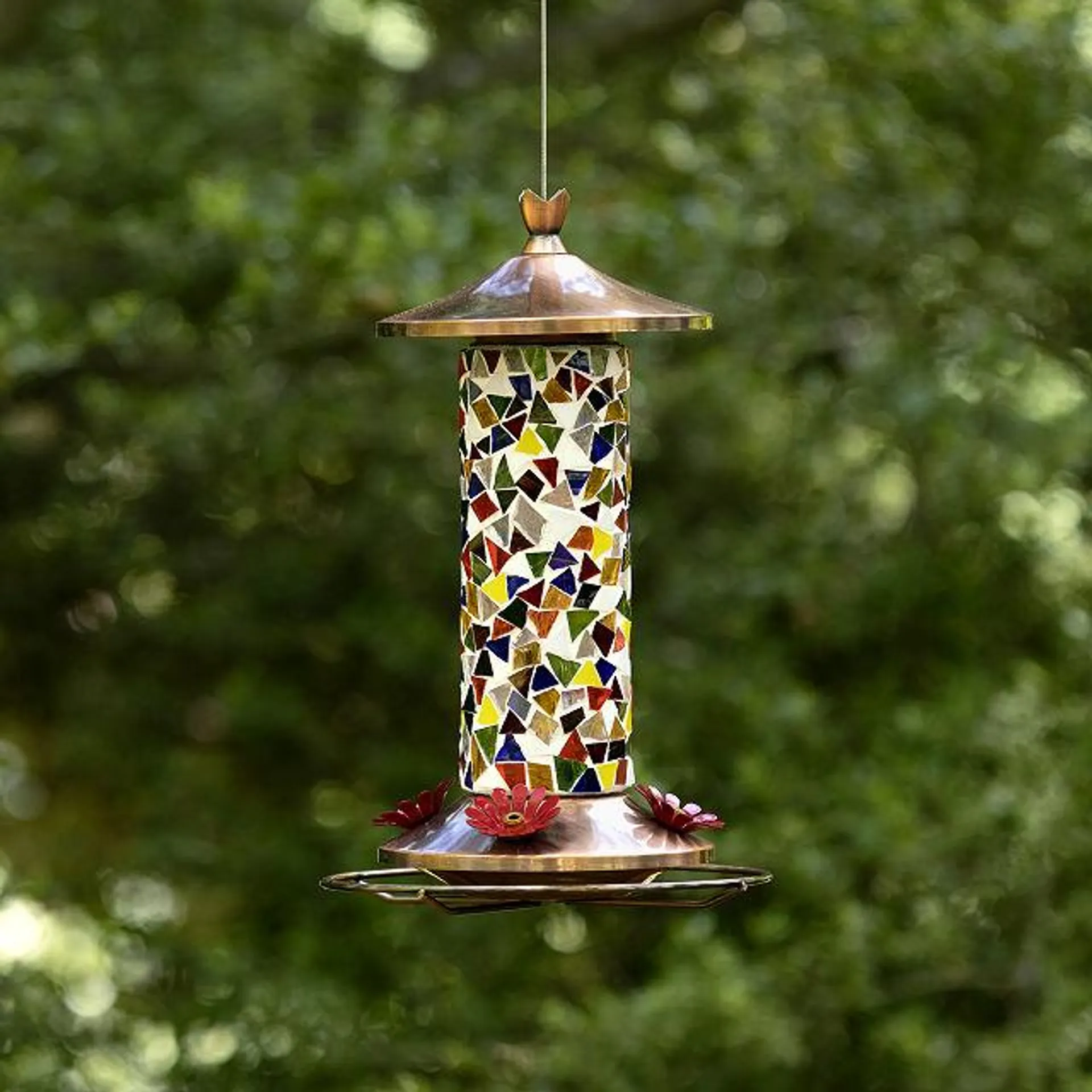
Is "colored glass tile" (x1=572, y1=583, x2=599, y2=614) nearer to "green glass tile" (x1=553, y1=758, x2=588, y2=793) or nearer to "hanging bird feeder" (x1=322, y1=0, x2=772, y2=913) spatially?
"hanging bird feeder" (x1=322, y1=0, x2=772, y2=913)

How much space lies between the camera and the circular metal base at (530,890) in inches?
112

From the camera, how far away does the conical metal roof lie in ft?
9.69

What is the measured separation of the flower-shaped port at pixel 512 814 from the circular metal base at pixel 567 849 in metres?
0.02

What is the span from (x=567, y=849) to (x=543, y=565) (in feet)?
1.14

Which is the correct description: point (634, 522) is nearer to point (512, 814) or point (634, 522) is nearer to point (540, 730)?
point (540, 730)

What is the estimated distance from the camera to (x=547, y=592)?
124 inches

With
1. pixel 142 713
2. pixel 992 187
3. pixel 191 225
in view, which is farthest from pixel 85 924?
pixel 992 187

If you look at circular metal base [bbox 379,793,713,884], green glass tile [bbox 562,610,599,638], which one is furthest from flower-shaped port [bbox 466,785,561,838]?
green glass tile [bbox 562,610,599,638]

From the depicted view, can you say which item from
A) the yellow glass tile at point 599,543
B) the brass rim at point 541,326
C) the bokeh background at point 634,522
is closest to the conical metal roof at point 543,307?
the brass rim at point 541,326

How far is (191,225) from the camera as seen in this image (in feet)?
21.0

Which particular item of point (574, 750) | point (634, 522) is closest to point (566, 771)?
point (574, 750)

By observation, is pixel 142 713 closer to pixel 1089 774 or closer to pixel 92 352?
pixel 92 352

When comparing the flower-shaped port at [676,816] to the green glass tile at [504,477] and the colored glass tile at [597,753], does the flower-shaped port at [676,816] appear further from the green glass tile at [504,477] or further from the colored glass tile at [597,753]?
the green glass tile at [504,477]

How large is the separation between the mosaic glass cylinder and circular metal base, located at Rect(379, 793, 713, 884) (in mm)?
66
